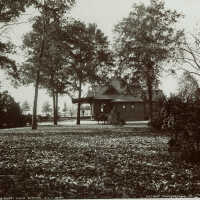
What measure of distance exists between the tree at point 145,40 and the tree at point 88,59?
4.99 m

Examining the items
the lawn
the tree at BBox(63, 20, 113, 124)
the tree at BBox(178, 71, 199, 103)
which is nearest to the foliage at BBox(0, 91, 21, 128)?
the tree at BBox(63, 20, 113, 124)

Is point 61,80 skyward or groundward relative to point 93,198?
skyward

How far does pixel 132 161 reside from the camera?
13.9 meters

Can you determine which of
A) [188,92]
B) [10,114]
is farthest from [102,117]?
[188,92]

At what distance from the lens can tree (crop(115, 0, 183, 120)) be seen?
50.6 m

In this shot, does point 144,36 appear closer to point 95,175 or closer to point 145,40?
point 145,40

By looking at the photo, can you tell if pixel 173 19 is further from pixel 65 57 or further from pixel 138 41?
pixel 65 57

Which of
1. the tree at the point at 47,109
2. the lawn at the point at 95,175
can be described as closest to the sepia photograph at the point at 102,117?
the lawn at the point at 95,175

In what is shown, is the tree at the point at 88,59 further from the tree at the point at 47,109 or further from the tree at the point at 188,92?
the tree at the point at 47,109

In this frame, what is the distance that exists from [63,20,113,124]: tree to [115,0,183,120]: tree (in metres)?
4.99

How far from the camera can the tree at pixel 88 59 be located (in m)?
57.8

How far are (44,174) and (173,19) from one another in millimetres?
43582

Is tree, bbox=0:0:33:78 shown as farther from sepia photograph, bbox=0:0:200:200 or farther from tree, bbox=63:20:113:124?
tree, bbox=63:20:113:124

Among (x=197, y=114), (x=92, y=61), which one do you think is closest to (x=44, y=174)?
(x=197, y=114)
